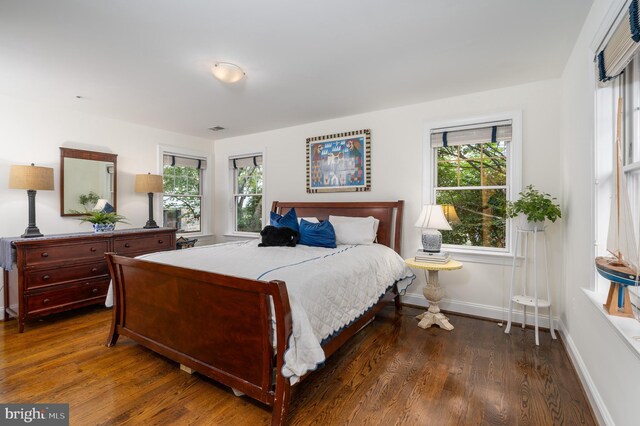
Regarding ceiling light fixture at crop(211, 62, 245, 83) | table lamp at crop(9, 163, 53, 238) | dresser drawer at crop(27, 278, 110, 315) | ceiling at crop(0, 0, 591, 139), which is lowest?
dresser drawer at crop(27, 278, 110, 315)

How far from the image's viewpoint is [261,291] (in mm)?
1696

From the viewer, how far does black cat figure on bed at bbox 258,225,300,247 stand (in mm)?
3455

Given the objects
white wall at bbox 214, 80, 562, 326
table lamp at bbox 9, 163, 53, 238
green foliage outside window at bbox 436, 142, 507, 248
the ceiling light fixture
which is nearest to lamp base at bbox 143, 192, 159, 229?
table lamp at bbox 9, 163, 53, 238

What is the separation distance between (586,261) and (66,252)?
4.64 metres

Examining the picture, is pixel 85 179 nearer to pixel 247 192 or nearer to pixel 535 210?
pixel 247 192

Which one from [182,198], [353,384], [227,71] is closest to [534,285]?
[353,384]

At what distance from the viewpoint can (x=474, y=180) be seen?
3.49 m

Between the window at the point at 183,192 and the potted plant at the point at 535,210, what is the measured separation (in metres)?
4.66

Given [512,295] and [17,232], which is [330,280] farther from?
[17,232]

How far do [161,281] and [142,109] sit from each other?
8.38ft

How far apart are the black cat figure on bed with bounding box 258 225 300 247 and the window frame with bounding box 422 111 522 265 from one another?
1596 millimetres

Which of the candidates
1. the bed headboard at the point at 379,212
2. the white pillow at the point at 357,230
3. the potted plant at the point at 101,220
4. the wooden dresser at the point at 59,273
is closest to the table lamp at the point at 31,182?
the wooden dresser at the point at 59,273

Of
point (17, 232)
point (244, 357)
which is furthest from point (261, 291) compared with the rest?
point (17, 232)

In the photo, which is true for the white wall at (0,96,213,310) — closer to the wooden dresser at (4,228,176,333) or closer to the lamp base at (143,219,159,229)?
the lamp base at (143,219,159,229)
